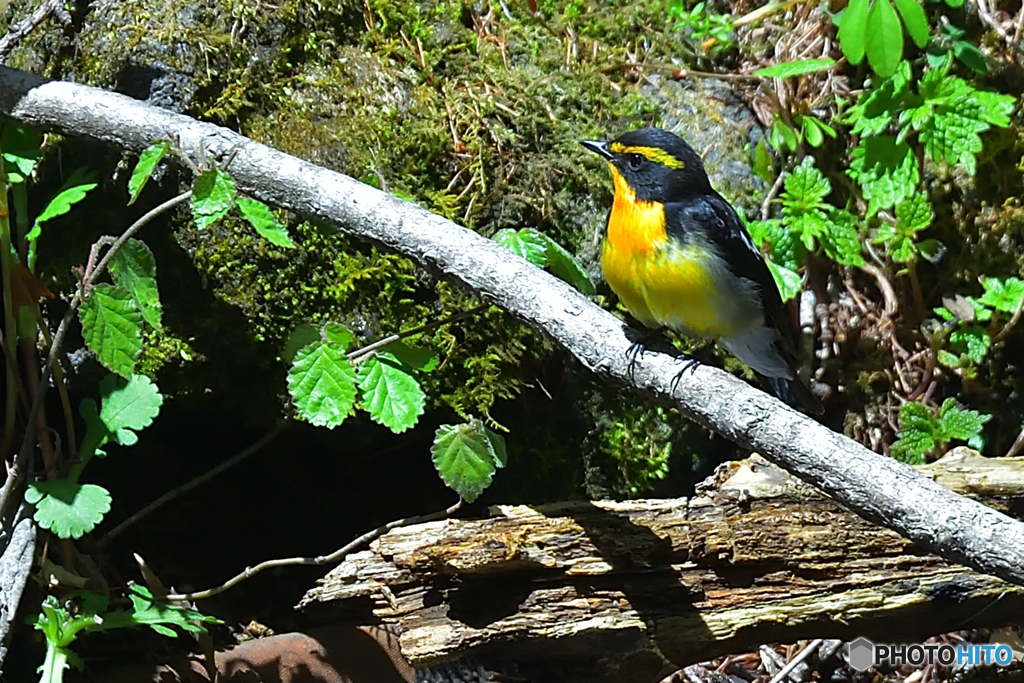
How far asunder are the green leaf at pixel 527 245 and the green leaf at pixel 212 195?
78cm

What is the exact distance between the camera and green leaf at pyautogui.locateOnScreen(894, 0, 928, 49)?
2.94 metres

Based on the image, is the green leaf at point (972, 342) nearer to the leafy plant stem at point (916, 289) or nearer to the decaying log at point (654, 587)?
the leafy plant stem at point (916, 289)

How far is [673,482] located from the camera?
3.38m

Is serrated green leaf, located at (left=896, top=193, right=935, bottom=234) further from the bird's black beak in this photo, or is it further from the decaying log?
the decaying log

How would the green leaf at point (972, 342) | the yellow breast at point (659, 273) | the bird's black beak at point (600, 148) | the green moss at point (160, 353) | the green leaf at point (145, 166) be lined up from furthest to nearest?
the green leaf at point (972, 342)
the bird's black beak at point (600, 148)
the green moss at point (160, 353)
the yellow breast at point (659, 273)
the green leaf at point (145, 166)

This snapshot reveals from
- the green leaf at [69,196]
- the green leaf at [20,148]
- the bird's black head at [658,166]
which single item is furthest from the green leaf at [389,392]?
the green leaf at [20,148]

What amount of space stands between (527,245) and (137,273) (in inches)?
41.4

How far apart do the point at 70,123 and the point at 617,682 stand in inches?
87.6

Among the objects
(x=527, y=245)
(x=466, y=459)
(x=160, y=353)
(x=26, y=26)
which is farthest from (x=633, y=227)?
(x=26, y=26)

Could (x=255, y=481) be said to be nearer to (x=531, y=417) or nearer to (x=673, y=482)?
(x=531, y=417)

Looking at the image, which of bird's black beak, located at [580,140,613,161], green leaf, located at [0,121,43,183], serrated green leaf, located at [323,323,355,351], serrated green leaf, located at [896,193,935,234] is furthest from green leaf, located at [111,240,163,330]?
serrated green leaf, located at [896,193,935,234]

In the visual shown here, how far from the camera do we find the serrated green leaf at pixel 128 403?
2.40m

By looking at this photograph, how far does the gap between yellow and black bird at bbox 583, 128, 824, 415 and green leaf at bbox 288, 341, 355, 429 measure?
92 cm

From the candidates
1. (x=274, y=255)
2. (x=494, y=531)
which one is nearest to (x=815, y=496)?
(x=494, y=531)
